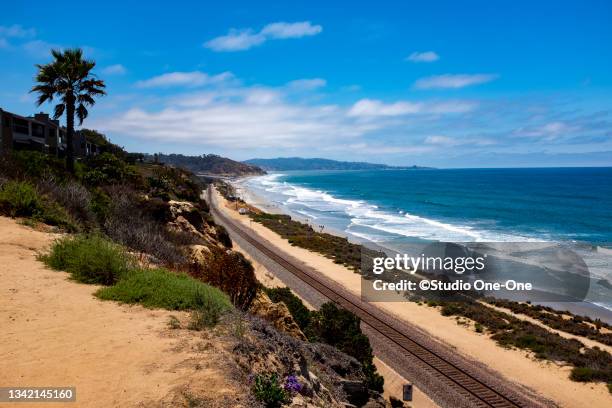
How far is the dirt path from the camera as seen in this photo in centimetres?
539

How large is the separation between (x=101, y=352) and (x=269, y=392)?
2.65 metres

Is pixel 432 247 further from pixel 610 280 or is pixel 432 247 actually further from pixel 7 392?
pixel 7 392

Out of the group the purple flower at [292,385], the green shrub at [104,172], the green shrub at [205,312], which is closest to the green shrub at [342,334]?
the green shrub at [205,312]

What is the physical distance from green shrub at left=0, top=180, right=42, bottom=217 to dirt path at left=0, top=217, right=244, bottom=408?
206 inches

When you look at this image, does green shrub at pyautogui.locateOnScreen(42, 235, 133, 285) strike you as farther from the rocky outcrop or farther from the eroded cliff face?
the rocky outcrop

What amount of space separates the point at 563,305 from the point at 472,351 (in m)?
13.6

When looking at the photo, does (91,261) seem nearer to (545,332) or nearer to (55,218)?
(55,218)

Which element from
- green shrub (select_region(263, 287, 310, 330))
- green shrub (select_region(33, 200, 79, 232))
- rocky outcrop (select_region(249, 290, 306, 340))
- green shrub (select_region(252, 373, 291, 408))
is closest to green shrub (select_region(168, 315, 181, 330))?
green shrub (select_region(252, 373, 291, 408))

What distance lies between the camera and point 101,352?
6.39m

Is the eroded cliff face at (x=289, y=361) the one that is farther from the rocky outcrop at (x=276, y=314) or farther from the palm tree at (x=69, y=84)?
the palm tree at (x=69, y=84)

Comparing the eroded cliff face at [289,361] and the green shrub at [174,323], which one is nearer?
the eroded cliff face at [289,361]

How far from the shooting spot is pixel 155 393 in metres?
5.35

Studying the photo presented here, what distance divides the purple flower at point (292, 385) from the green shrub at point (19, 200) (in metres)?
11.1

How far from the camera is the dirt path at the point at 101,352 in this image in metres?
5.39
